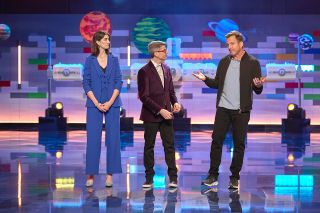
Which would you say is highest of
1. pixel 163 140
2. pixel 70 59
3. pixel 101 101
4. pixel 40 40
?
pixel 40 40

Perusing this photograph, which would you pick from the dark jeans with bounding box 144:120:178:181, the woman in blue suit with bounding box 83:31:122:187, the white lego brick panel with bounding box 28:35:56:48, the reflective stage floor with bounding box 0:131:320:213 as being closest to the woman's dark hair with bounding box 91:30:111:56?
the woman in blue suit with bounding box 83:31:122:187

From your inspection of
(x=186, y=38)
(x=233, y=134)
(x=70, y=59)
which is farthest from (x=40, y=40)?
(x=233, y=134)

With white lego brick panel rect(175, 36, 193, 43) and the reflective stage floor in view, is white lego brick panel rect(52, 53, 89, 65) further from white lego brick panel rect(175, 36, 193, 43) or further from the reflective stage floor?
the reflective stage floor

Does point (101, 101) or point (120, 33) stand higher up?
point (120, 33)

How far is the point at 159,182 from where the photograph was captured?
6566 millimetres

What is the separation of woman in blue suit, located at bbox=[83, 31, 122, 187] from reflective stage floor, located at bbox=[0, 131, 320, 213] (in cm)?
25

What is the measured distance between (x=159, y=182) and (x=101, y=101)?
1.04 m

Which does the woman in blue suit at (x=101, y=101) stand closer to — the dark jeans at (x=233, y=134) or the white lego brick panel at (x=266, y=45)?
the dark jeans at (x=233, y=134)

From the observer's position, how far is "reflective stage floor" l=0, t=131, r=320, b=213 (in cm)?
526

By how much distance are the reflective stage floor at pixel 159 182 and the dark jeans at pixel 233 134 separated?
0.68ft

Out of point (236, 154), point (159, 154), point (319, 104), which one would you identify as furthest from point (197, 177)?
point (319, 104)

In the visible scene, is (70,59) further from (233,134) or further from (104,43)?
(233,134)

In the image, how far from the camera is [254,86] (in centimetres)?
623

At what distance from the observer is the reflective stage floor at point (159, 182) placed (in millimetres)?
5262
